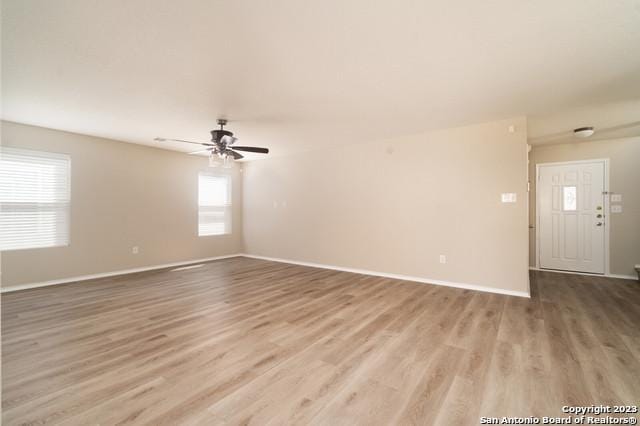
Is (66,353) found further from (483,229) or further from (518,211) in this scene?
(518,211)

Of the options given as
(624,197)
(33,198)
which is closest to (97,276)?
(33,198)

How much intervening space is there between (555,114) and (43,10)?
17.5ft

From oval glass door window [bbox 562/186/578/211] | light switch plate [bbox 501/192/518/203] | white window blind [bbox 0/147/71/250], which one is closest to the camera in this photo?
light switch plate [bbox 501/192/518/203]

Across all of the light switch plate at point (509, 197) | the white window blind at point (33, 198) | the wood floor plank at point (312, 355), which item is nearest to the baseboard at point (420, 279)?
the wood floor plank at point (312, 355)

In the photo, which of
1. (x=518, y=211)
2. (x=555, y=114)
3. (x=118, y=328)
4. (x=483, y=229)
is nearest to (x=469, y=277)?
(x=483, y=229)

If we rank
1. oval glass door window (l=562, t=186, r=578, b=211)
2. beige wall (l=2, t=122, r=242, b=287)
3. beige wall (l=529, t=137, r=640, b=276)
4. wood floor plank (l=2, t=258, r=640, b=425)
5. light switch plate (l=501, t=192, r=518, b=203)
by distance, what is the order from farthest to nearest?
1. oval glass door window (l=562, t=186, r=578, b=211)
2. beige wall (l=529, t=137, r=640, b=276)
3. beige wall (l=2, t=122, r=242, b=287)
4. light switch plate (l=501, t=192, r=518, b=203)
5. wood floor plank (l=2, t=258, r=640, b=425)

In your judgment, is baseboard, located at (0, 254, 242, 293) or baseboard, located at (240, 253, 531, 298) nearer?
baseboard, located at (240, 253, 531, 298)

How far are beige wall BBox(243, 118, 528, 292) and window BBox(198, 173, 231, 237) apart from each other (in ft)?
4.18

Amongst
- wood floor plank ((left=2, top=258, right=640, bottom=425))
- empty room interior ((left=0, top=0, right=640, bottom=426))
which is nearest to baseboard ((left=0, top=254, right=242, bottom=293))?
empty room interior ((left=0, top=0, right=640, bottom=426))

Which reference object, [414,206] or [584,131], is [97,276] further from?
[584,131]

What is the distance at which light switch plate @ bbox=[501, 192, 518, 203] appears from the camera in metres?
3.69

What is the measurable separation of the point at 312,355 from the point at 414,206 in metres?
3.15

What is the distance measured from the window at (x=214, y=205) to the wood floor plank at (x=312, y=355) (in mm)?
2697

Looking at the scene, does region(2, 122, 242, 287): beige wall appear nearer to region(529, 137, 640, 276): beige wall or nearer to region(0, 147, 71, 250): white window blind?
region(0, 147, 71, 250): white window blind
